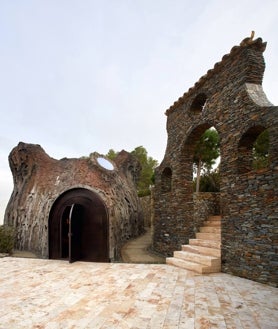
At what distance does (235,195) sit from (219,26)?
5.19 m

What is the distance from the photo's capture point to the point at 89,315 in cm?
323

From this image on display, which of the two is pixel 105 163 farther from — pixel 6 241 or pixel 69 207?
pixel 6 241

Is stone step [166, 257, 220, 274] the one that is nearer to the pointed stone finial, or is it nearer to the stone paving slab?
the stone paving slab

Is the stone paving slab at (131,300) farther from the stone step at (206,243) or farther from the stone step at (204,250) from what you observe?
the stone step at (206,243)

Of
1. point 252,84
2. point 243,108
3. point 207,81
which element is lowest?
point 243,108

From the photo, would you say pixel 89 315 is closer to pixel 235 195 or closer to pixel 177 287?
pixel 177 287

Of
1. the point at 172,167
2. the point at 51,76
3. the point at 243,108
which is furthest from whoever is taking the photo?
the point at 51,76

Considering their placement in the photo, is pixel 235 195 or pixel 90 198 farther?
pixel 90 198

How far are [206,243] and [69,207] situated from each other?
15.1ft

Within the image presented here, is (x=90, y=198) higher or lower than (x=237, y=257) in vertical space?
higher

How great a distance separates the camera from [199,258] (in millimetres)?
6172

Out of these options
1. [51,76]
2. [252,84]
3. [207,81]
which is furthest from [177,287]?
[51,76]

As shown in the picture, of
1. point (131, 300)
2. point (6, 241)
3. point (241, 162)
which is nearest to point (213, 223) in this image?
point (241, 162)

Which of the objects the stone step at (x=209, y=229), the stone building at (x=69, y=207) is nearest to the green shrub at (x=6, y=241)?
the stone building at (x=69, y=207)
